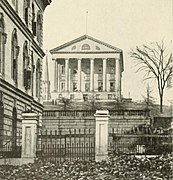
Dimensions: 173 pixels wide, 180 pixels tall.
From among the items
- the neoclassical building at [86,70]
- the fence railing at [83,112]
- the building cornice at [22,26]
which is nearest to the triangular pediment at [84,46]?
the neoclassical building at [86,70]

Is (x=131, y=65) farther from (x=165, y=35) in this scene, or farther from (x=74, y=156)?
(x=74, y=156)

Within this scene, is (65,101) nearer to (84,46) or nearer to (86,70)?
(86,70)

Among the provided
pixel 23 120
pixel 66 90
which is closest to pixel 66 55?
pixel 66 90

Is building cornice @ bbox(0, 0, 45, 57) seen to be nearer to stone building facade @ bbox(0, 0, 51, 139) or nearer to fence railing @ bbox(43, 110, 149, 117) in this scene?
stone building facade @ bbox(0, 0, 51, 139)

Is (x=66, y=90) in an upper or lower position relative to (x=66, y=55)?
lower

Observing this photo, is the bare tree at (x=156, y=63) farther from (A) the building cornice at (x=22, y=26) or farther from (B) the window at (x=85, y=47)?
(A) the building cornice at (x=22, y=26)

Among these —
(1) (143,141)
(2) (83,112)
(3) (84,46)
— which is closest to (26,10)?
(3) (84,46)

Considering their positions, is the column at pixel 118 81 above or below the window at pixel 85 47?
below
